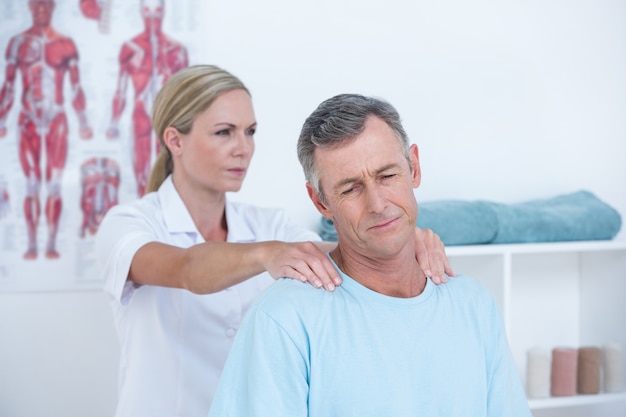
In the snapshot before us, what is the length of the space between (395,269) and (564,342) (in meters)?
1.80

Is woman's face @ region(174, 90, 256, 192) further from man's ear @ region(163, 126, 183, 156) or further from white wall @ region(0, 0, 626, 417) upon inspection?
white wall @ region(0, 0, 626, 417)

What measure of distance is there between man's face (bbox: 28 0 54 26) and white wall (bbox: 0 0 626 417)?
17.5 inches

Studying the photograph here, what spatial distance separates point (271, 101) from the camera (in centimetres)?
274

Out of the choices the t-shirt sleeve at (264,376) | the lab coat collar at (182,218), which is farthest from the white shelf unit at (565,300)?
the t-shirt sleeve at (264,376)

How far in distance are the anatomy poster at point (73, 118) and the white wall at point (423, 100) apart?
3.9 inches

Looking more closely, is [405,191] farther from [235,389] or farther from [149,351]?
[149,351]

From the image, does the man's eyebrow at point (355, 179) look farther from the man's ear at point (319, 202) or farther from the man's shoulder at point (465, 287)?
the man's shoulder at point (465, 287)

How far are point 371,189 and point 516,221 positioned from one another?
54.3 inches

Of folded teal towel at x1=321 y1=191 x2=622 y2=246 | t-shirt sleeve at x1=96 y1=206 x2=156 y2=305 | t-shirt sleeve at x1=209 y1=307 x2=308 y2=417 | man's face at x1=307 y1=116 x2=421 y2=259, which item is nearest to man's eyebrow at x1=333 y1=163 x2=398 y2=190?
man's face at x1=307 y1=116 x2=421 y2=259

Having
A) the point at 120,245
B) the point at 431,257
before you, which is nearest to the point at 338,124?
the point at 431,257

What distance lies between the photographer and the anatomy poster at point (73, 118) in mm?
2561

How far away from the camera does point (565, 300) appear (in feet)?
10.2

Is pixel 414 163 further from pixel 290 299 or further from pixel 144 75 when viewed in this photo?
pixel 144 75

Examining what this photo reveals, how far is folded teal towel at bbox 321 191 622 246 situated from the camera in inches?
102
